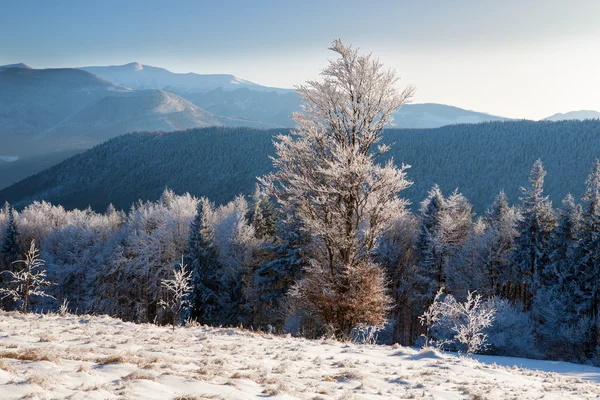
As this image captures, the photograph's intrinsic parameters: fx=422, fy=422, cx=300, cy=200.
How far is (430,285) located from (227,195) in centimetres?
14759

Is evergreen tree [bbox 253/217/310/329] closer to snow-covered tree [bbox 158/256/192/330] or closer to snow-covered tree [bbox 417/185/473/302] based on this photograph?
snow-covered tree [bbox 417/185/473/302]

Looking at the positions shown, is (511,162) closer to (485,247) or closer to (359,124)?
(485,247)

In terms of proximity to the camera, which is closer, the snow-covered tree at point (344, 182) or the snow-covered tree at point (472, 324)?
the snow-covered tree at point (472, 324)

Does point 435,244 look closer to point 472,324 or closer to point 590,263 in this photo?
point 590,263

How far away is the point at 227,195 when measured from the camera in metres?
178

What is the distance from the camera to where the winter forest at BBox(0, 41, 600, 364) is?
43.0 ft

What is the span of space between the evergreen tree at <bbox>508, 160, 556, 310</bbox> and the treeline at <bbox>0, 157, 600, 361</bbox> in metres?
0.09

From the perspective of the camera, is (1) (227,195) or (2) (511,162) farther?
(1) (227,195)

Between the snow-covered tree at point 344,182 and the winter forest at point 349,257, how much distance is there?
44 mm

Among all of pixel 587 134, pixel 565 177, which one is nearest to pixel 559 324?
pixel 565 177

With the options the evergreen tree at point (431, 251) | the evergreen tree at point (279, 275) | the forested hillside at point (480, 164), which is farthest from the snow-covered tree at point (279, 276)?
the forested hillside at point (480, 164)

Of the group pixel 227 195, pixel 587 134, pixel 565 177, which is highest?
pixel 587 134

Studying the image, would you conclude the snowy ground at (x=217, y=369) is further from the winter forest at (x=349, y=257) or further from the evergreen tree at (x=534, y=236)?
the evergreen tree at (x=534, y=236)

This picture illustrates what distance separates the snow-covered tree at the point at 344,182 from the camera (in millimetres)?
12844
